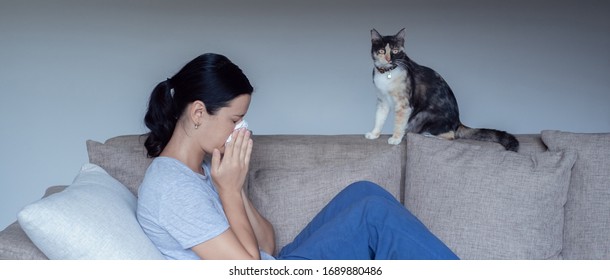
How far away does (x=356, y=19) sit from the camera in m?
3.06

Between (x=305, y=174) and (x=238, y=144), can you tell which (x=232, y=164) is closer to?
(x=238, y=144)

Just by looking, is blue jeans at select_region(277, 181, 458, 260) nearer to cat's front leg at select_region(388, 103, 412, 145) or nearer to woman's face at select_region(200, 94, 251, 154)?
woman's face at select_region(200, 94, 251, 154)

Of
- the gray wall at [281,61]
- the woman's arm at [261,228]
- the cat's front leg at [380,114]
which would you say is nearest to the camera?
the woman's arm at [261,228]

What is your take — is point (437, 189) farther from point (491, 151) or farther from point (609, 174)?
point (609, 174)

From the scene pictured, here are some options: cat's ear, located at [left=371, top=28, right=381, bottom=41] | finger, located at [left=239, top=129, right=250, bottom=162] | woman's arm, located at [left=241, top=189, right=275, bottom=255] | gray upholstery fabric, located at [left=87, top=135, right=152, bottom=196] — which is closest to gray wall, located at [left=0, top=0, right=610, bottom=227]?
cat's ear, located at [left=371, top=28, right=381, bottom=41]

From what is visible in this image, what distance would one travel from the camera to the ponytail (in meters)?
1.66

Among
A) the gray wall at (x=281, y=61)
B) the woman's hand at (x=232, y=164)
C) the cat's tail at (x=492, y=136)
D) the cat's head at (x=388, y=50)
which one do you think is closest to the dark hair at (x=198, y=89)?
the woman's hand at (x=232, y=164)

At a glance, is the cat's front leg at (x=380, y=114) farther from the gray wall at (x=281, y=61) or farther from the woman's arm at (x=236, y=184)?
the gray wall at (x=281, y=61)

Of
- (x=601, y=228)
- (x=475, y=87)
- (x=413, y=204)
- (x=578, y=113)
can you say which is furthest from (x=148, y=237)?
(x=578, y=113)

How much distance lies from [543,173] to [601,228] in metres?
0.25

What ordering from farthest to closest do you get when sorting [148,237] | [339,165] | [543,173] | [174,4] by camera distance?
[174,4] → [339,165] → [543,173] → [148,237]

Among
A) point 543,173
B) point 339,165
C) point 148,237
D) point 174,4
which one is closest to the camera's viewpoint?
point 148,237

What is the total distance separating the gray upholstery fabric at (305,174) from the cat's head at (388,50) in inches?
11.4

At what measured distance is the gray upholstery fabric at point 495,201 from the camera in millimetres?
1807
